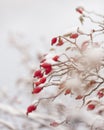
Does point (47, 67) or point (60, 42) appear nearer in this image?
point (47, 67)

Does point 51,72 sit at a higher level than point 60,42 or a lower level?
lower

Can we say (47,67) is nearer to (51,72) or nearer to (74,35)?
(51,72)

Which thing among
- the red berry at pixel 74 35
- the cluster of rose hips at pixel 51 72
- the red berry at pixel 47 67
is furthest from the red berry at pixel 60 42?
the red berry at pixel 47 67

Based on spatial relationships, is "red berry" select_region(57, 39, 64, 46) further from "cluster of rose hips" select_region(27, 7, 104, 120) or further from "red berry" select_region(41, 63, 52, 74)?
"red berry" select_region(41, 63, 52, 74)

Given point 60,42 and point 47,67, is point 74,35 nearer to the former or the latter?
point 60,42

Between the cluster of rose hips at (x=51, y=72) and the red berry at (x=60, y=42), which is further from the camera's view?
the red berry at (x=60, y=42)

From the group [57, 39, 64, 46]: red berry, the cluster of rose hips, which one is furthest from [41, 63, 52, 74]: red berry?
[57, 39, 64, 46]: red berry

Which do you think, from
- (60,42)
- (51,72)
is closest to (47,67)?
(51,72)

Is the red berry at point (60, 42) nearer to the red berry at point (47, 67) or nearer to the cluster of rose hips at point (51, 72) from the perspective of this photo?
the cluster of rose hips at point (51, 72)

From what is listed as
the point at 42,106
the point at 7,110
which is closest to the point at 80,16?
the point at 7,110

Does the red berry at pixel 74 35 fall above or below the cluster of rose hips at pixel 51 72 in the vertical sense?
above

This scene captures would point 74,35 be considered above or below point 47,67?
above
